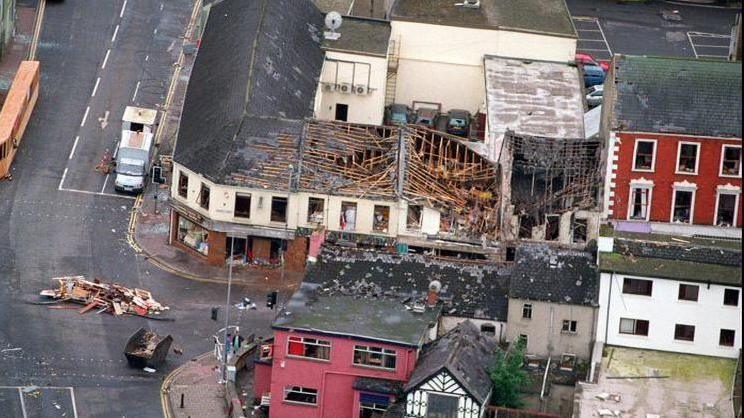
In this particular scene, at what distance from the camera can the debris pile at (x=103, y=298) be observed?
15850 cm

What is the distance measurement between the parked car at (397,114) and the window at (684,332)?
39151mm

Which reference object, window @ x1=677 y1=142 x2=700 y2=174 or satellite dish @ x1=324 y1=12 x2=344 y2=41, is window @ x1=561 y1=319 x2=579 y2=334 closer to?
window @ x1=677 y1=142 x2=700 y2=174

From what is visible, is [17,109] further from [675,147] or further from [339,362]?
[675,147]

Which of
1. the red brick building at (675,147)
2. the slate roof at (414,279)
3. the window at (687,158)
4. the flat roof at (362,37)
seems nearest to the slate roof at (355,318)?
the slate roof at (414,279)

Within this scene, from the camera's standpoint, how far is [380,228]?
165125 mm

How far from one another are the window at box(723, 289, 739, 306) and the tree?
40.7 feet

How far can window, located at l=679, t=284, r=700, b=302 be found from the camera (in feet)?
487

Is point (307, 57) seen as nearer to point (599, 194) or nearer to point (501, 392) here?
point (599, 194)

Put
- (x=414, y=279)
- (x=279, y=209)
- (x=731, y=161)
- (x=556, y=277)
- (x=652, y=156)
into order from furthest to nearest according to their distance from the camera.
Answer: (x=279, y=209), (x=731, y=161), (x=652, y=156), (x=414, y=279), (x=556, y=277)

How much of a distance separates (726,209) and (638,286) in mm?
14446

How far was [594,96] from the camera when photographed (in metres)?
188

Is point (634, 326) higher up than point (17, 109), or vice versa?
point (17, 109)

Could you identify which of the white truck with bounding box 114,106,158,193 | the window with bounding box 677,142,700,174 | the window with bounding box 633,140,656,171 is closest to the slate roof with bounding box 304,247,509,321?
the window with bounding box 633,140,656,171

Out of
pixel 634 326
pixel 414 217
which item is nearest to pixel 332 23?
pixel 414 217
